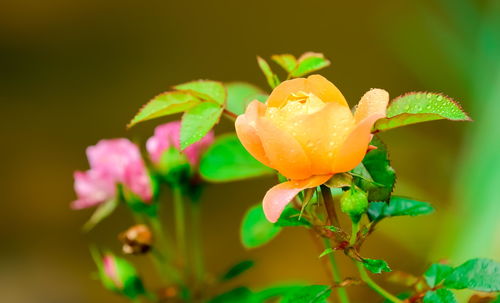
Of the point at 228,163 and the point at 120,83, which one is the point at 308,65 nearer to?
the point at 228,163

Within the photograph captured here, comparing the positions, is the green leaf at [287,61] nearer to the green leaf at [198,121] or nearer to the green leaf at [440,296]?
the green leaf at [198,121]

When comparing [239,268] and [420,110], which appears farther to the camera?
[239,268]

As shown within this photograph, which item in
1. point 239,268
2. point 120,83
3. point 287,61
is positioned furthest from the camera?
point 120,83

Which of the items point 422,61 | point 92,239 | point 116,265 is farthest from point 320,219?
point 92,239

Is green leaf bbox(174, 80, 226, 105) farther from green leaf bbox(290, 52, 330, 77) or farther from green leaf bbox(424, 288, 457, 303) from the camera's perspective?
green leaf bbox(424, 288, 457, 303)

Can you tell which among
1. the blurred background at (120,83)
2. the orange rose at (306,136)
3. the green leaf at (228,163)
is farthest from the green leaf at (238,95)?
the blurred background at (120,83)

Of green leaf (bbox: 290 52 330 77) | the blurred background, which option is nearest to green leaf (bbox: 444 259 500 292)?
green leaf (bbox: 290 52 330 77)

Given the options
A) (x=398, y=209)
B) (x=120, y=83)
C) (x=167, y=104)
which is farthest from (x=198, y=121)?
(x=120, y=83)

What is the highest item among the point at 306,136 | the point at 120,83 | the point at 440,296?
the point at 120,83
